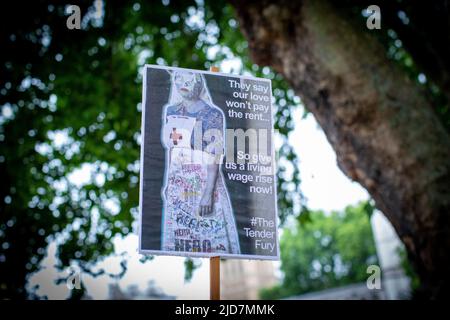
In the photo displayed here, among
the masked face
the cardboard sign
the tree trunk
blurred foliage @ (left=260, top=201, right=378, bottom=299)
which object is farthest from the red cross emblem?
blurred foliage @ (left=260, top=201, right=378, bottom=299)

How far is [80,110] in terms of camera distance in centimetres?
964

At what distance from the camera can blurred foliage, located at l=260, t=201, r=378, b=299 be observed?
44.7 m

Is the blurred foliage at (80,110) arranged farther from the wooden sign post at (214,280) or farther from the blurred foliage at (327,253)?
the blurred foliage at (327,253)

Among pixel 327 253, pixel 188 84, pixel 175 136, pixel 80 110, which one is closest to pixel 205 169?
pixel 175 136

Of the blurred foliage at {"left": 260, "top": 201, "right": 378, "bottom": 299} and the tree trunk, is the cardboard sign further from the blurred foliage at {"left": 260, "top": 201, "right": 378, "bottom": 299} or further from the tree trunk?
the blurred foliage at {"left": 260, "top": 201, "right": 378, "bottom": 299}

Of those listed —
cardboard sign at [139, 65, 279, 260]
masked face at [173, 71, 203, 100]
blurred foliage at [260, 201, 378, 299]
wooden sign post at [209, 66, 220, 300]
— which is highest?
blurred foliage at [260, 201, 378, 299]

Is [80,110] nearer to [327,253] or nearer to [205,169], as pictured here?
[205,169]

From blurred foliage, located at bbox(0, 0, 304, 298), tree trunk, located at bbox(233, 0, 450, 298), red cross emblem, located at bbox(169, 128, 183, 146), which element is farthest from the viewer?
blurred foliage, located at bbox(0, 0, 304, 298)

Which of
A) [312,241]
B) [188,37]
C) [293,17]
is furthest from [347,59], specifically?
[312,241]

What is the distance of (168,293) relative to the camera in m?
7.97

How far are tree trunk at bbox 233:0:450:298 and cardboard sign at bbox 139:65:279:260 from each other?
2.26 feet

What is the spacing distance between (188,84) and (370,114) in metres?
1.60

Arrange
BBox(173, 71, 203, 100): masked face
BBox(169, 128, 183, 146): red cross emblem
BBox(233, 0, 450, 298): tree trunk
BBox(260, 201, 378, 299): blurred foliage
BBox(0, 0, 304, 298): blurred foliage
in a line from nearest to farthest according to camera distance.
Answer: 1. BBox(233, 0, 450, 298): tree trunk
2. BBox(169, 128, 183, 146): red cross emblem
3. BBox(173, 71, 203, 100): masked face
4. BBox(0, 0, 304, 298): blurred foliage
5. BBox(260, 201, 378, 299): blurred foliage

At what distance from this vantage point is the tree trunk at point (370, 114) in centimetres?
395
